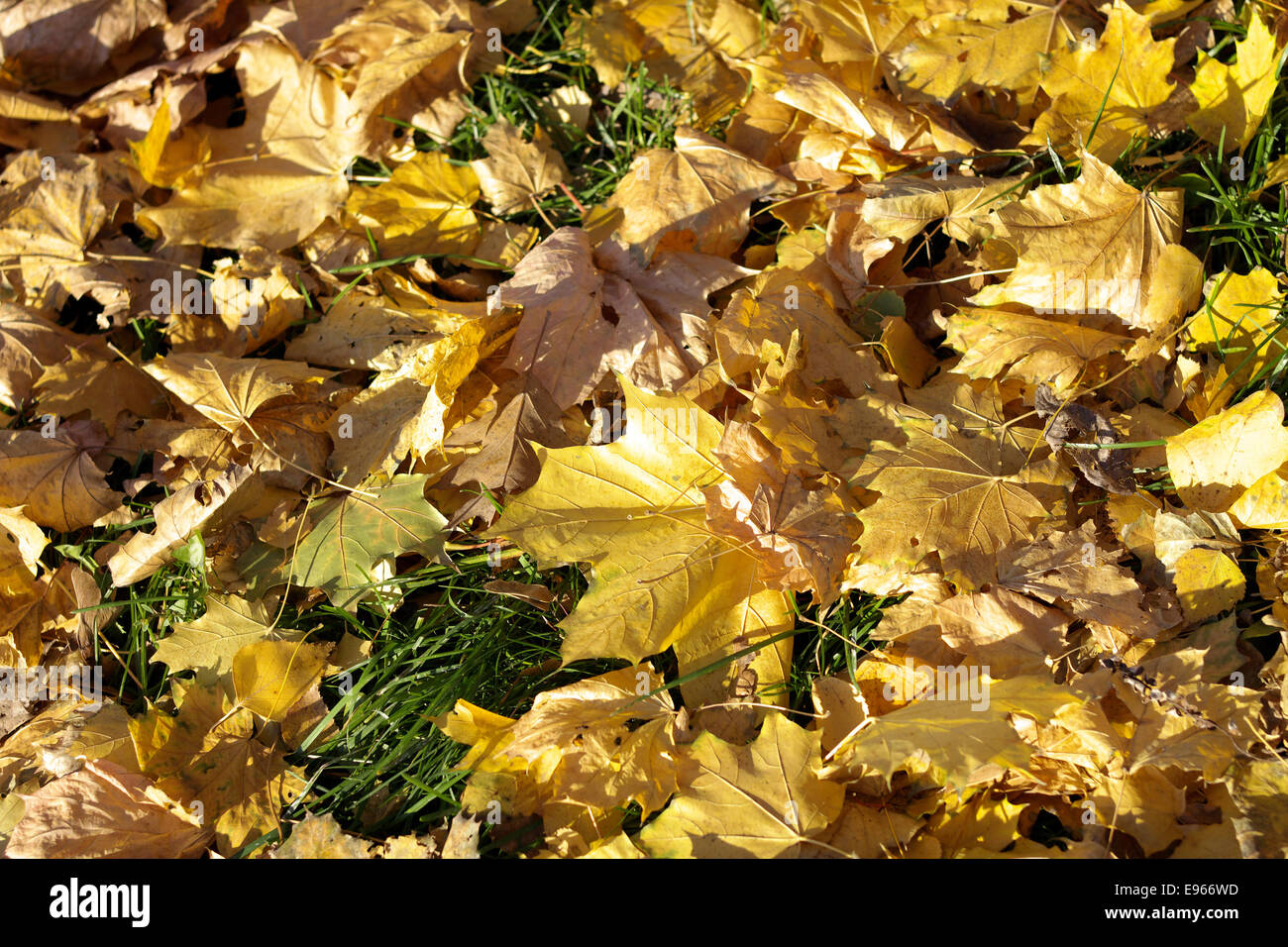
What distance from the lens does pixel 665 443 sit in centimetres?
198

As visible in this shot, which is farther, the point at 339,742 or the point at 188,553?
the point at 188,553

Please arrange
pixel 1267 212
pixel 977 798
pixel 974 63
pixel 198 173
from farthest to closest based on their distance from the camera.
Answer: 1. pixel 198 173
2. pixel 974 63
3. pixel 1267 212
4. pixel 977 798

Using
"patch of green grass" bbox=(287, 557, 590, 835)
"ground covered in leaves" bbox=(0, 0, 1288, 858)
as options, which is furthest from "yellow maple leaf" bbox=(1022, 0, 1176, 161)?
"patch of green grass" bbox=(287, 557, 590, 835)

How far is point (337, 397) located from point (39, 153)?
61.9 inches

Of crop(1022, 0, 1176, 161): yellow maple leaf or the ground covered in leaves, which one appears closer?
the ground covered in leaves

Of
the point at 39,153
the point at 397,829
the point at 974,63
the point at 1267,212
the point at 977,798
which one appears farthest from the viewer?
the point at 39,153

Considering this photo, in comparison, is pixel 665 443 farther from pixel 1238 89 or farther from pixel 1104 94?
pixel 1238 89

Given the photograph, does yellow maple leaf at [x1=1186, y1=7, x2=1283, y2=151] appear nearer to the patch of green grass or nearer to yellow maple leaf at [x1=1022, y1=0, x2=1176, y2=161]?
yellow maple leaf at [x1=1022, y1=0, x2=1176, y2=161]

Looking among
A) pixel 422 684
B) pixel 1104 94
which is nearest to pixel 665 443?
pixel 422 684

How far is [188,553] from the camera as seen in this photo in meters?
2.29

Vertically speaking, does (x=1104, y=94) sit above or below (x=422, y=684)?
above

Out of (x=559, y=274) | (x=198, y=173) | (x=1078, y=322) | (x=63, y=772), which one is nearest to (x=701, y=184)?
(x=559, y=274)

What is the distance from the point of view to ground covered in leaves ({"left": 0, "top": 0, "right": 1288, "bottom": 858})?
5.80 ft

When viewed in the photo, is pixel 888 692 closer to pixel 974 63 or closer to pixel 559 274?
pixel 559 274
